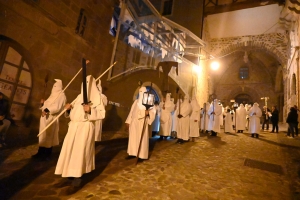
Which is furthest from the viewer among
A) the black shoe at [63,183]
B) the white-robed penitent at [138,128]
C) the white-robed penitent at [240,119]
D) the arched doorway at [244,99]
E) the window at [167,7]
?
the arched doorway at [244,99]

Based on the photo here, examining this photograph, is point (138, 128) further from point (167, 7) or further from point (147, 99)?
point (167, 7)

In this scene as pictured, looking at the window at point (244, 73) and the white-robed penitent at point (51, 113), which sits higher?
the window at point (244, 73)

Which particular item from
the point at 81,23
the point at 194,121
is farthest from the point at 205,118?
the point at 81,23

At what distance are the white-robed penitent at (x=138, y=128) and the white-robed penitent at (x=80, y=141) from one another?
1.65 meters

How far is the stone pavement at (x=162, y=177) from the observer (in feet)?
9.10

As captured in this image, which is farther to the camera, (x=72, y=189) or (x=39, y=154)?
(x=39, y=154)

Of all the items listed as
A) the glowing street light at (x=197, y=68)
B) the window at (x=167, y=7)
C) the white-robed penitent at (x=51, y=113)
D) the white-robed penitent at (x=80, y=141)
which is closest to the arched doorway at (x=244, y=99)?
the glowing street light at (x=197, y=68)

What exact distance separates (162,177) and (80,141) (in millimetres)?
1687

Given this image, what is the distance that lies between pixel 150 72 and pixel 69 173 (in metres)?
8.07

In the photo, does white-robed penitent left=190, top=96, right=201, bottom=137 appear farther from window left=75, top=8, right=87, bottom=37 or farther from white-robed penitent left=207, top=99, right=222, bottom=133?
window left=75, top=8, right=87, bottom=37

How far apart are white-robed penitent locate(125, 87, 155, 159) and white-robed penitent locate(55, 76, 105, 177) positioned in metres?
1.65

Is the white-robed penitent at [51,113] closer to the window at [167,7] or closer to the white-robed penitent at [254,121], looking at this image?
the white-robed penitent at [254,121]

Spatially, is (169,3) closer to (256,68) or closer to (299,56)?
(299,56)

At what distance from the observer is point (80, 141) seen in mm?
2830
